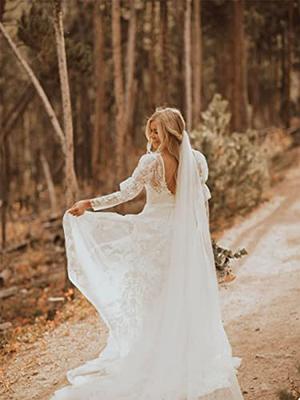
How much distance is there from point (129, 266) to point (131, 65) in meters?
10.5

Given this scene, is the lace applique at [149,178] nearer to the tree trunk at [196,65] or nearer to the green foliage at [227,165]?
the green foliage at [227,165]

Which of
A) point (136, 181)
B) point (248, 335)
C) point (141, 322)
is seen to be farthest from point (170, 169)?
point (248, 335)

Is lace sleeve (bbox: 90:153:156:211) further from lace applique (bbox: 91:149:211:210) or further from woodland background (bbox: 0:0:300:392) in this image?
woodland background (bbox: 0:0:300:392)

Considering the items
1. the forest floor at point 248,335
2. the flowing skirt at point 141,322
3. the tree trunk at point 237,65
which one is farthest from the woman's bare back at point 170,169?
the tree trunk at point 237,65

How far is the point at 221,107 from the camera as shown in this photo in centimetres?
1373

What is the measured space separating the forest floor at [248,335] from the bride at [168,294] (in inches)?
24.1

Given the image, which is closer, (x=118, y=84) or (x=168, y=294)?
(x=168, y=294)

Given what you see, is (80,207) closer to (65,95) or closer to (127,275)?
(127,275)

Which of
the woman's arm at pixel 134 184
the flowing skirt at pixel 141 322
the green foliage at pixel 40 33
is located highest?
the green foliage at pixel 40 33

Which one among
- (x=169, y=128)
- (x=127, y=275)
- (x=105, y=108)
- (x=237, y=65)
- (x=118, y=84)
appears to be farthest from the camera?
(x=105, y=108)

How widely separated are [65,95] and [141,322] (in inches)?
198

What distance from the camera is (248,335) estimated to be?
704 centimetres

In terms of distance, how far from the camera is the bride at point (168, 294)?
531 cm

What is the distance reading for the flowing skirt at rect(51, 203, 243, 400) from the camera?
5.30m
